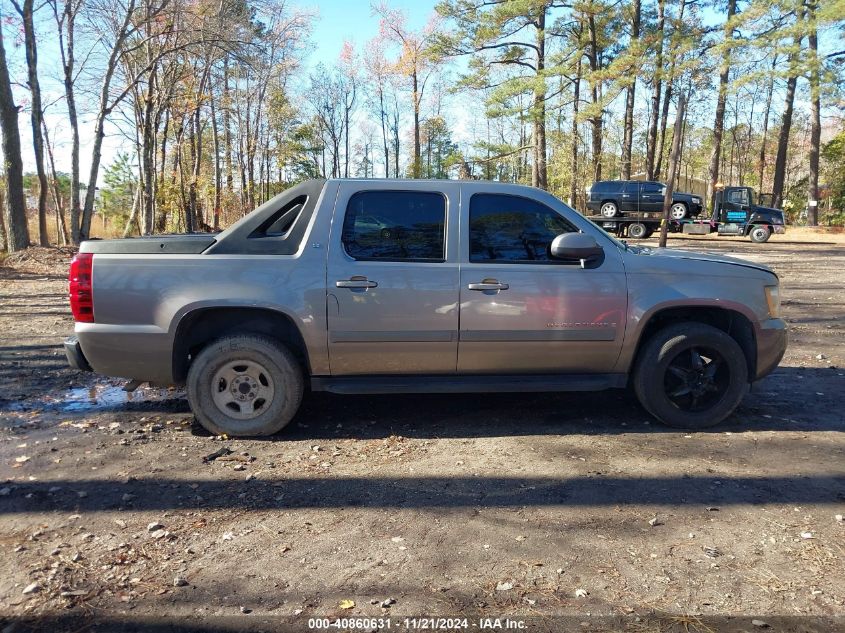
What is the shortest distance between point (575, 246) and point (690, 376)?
1.40 metres

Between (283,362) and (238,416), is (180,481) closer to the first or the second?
(238,416)

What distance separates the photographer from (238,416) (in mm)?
4402

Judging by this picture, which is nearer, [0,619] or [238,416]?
[0,619]

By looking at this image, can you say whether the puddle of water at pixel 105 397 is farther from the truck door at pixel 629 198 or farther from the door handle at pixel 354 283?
the truck door at pixel 629 198

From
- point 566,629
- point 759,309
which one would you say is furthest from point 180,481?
point 759,309

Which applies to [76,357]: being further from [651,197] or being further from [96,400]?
[651,197]

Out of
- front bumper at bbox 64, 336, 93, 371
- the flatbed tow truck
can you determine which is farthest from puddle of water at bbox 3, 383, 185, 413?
the flatbed tow truck

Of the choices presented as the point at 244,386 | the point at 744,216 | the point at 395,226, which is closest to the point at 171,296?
the point at 244,386

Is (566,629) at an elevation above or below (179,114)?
below

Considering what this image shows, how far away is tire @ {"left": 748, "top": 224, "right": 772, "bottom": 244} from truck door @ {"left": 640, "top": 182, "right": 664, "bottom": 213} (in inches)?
160

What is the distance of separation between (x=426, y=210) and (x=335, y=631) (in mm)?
2981

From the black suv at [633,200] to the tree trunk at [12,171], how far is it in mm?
22494

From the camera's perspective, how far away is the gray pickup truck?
4.22 metres

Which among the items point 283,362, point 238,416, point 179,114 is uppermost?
point 179,114
